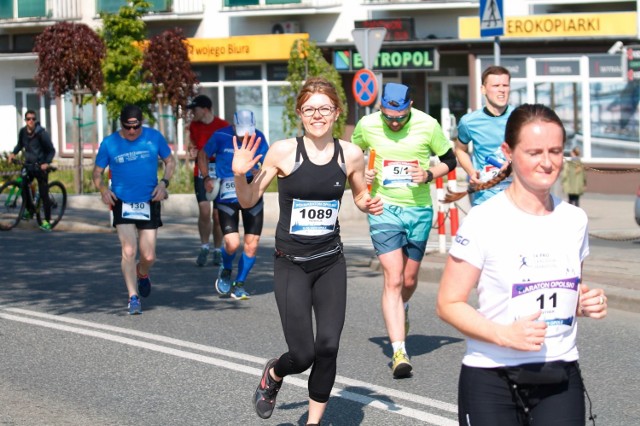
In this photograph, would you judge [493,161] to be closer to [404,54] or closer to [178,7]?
[404,54]

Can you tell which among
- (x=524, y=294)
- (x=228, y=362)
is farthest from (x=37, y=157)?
(x=524, y=294)

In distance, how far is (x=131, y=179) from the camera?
36.3 feet

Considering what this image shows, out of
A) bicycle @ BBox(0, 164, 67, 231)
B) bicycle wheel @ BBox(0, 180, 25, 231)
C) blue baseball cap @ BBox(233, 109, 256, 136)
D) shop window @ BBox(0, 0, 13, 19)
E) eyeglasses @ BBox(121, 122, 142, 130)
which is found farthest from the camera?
shop window @ BBox(0, 0, 13, 19)

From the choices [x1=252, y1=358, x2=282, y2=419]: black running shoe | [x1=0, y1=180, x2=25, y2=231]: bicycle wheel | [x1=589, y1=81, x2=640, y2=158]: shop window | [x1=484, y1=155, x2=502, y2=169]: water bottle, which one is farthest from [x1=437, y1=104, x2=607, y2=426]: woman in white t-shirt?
[x1=589, y1=81, x2=640, y2=158]: shop window

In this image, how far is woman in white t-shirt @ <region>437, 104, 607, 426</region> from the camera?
14.1 ft

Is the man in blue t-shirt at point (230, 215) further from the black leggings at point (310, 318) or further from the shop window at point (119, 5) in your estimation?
the shop window at point (119, 5)

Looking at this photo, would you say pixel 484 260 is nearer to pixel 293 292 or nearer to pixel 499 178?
pixel 499 178

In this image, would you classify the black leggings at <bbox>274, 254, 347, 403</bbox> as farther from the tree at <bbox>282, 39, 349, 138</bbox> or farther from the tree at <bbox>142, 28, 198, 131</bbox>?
the tree at <bbox>282, 39, 349, 138</bbox>

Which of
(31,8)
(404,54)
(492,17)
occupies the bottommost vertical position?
(492,17)

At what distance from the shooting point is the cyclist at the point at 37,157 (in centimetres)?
1983

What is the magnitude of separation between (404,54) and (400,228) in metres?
27.1

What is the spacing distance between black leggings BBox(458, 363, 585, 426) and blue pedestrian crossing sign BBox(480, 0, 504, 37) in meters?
10.8

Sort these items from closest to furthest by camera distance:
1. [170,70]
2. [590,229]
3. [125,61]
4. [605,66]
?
1. [590,229]
2. [605,66]
3. [170,70]
4. [125,61]

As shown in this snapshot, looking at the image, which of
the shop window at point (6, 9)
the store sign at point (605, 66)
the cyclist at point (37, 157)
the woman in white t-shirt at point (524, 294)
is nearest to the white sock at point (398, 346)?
the woman in white t-shirt at point (524, 294)
